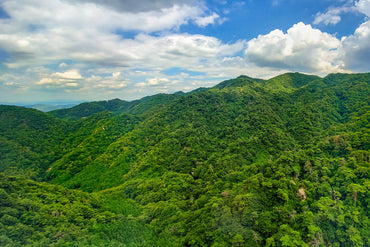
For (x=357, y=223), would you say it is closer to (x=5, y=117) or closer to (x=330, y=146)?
(x=330, y=146)

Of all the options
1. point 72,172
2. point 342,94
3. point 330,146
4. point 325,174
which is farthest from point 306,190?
point 342,94

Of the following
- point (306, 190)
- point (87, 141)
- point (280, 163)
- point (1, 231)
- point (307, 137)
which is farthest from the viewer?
point (87, 141)

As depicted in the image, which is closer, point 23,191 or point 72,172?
point 23,191

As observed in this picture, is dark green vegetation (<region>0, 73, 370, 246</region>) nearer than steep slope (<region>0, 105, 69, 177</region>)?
Yes

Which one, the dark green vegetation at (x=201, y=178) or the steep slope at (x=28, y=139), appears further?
the steep slope at (x=28, y=139)

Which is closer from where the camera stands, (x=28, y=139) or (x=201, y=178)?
(x=201, y=178)

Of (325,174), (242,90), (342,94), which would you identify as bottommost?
(325,174)

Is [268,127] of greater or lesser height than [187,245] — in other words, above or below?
above

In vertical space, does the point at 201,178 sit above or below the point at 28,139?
below
